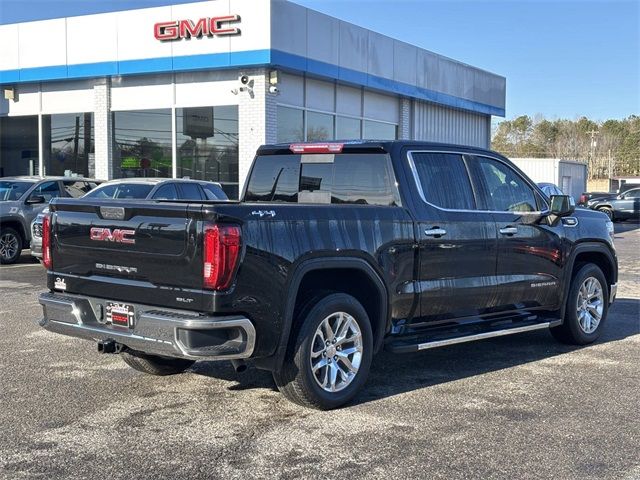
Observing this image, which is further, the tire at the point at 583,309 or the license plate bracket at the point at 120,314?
the tire at the point at 583,309

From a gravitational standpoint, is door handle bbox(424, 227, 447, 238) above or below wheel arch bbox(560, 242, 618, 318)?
above

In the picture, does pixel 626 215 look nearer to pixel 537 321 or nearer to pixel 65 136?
pixel 65 136

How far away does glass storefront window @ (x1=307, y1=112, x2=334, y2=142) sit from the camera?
20812 millimetres

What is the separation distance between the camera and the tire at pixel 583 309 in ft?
25.3

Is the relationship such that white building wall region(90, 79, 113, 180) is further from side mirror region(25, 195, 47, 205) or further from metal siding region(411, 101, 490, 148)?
metal siding region(411, 101, 490, 148)

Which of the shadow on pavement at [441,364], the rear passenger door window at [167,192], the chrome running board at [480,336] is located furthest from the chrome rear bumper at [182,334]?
the rear passenger door window at [167,192]

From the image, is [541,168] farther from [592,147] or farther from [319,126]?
[592,147]

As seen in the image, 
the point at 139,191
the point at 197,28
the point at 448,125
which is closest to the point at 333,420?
the point at 139,191

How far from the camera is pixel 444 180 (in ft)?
21.5

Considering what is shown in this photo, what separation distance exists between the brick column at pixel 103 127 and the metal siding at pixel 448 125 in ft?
33.3

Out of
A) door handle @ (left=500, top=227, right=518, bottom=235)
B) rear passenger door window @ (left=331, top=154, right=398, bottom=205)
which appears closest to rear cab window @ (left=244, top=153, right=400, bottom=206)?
rear passenger door window @ (left=331, top=154, right=398, bottom=205)

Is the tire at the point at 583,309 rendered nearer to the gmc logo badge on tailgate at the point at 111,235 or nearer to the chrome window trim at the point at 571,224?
the chrome window trim at the point at 571,224

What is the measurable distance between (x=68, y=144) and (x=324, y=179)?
17339 mm

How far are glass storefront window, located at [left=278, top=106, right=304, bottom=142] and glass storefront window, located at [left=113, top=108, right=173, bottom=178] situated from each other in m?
3.16
